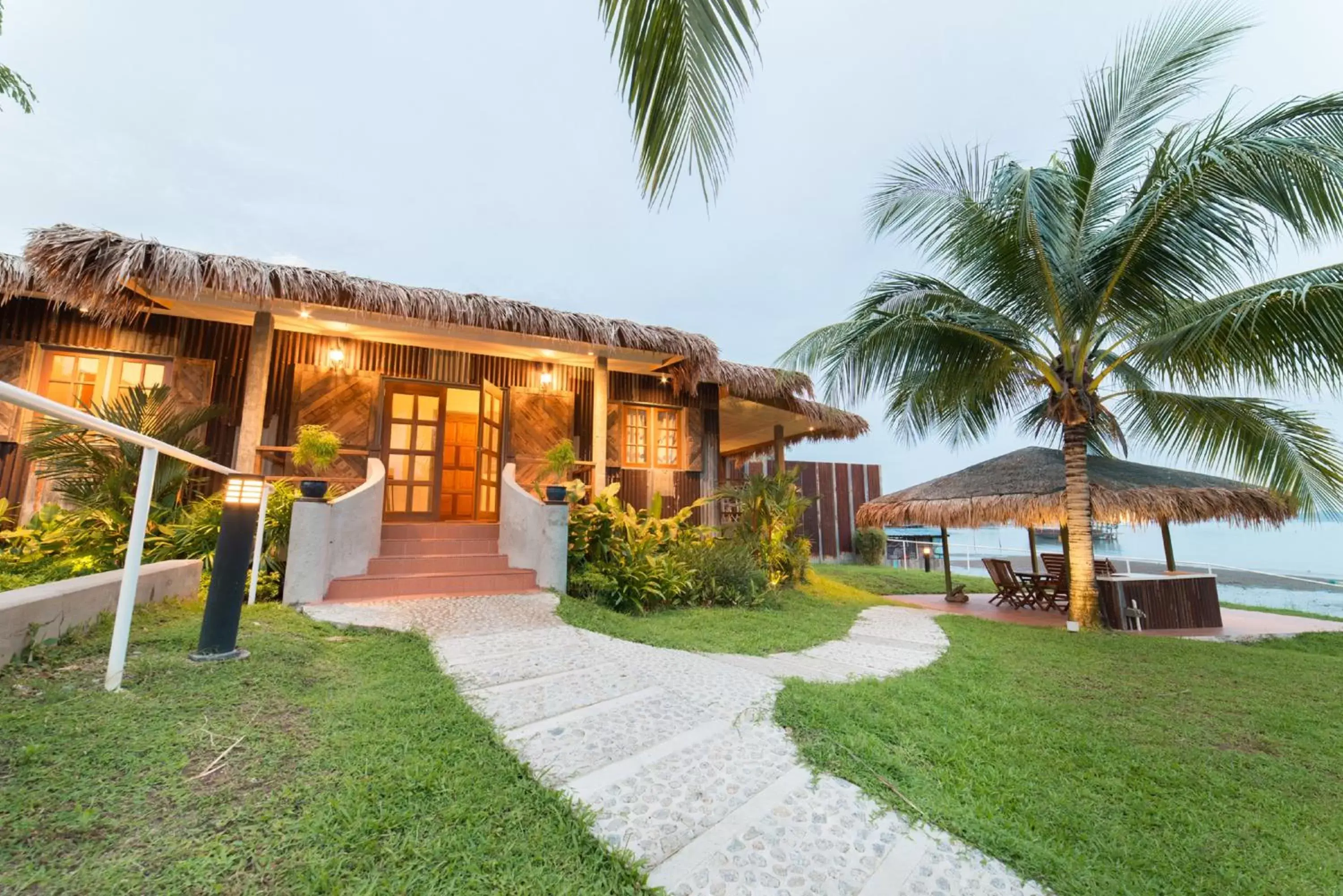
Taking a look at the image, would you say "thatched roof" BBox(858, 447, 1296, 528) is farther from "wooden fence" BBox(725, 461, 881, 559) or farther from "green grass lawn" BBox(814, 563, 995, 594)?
"wooden fence" BBox(725, 461, 881, 559)

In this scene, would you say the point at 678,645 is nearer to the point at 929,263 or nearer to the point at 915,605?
the point at 929,263

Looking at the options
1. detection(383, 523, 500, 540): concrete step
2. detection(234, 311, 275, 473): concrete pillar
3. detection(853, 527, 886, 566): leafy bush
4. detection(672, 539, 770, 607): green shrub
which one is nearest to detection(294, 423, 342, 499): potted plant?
detection(234, 311, 275, 473): concrete pillar

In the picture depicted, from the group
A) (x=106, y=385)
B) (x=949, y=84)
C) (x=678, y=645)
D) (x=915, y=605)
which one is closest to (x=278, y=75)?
(x=106, y=385)

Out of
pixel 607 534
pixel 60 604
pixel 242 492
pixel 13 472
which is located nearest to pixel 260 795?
pixel 242 492

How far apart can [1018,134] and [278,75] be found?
12392 mm

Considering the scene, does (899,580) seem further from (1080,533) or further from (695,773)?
(695,773)

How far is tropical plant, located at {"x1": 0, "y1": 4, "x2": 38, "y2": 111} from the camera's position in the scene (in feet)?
17.5

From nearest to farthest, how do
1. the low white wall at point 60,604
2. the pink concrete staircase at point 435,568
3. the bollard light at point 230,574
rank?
the low white wall at point 60,604 < the bollard light at point 230,574 < the pink concrete staircase at point 435,568

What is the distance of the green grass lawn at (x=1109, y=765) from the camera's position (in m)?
1.92

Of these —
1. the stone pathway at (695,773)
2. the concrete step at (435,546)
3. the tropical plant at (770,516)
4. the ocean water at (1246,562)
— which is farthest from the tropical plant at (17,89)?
the ocean water at (1246,562)

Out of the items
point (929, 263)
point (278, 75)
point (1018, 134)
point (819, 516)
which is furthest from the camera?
point (819, 516)

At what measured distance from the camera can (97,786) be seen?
1.53 meters

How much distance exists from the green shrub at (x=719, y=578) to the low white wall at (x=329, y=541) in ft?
10.8

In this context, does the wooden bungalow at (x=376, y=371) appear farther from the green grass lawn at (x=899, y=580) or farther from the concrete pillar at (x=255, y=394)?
the green grass lawn at (x=899, y=580)
